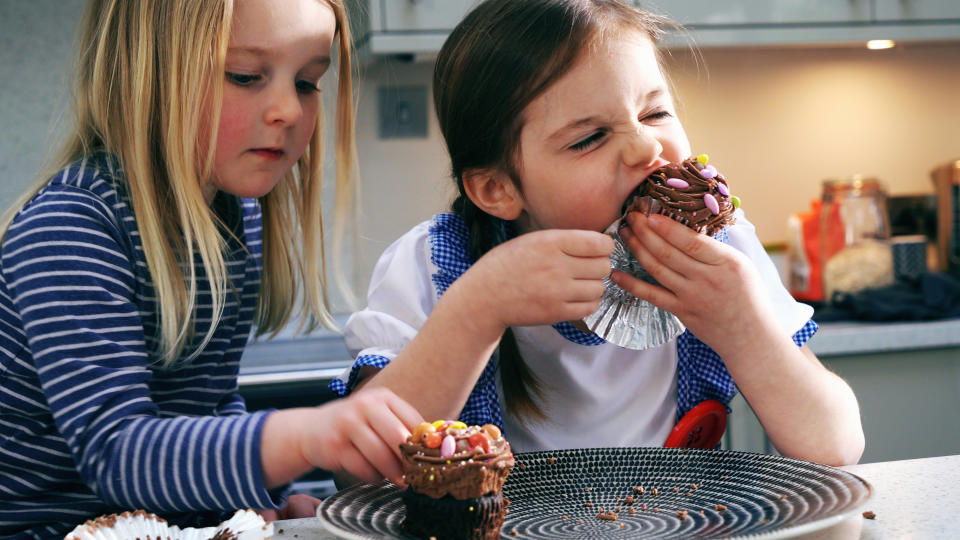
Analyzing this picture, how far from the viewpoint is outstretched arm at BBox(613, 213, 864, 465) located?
0.98 metres

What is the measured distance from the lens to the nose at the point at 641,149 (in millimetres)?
995

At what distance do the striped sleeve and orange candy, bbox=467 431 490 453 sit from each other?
0.62ft

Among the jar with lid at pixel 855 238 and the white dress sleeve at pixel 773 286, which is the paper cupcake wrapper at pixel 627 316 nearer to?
the white dress sleeve at pixel 773 286

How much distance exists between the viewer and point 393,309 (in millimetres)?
1165

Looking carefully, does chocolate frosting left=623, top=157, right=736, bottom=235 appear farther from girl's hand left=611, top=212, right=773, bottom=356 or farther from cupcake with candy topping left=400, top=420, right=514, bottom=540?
cupcake with candy topping left=400, top=420, right=514, bottom=540

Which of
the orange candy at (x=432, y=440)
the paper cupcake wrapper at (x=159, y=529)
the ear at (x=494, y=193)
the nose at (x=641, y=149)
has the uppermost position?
the nose at (x=641, y=149)

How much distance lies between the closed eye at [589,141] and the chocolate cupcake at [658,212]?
0.23 ft

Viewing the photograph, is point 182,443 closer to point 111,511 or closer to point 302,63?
point 111,511

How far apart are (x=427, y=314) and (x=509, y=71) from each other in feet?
1.05

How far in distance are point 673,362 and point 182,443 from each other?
65cm

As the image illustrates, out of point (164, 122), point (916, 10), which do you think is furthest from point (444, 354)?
point (916, 10)

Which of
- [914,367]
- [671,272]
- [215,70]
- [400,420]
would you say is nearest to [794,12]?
[914,367]

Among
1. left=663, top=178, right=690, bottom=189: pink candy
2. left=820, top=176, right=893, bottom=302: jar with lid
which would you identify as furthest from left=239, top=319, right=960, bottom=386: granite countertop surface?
left=663, top=178, right=690, bottom=189: pink candy

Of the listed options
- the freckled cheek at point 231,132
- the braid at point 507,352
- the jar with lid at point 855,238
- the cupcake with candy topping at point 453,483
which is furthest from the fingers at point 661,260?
the jar with lid at point 855,238
